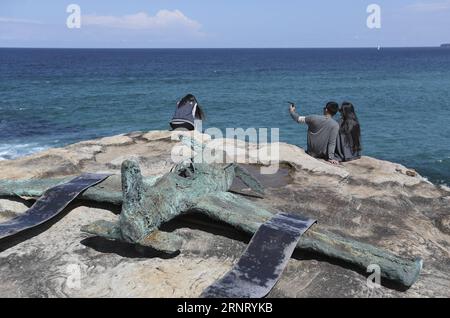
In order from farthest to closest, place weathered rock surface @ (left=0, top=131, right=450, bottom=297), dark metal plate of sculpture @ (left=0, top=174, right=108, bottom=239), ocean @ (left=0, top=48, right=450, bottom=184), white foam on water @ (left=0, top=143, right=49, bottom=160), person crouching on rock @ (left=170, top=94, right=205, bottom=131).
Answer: ocean @ (left=0, top=48, right=450, bottom=184) < white foam on water @ (left=0, top=143, right=49, bottom=160) < person crouching on rock @ (left=170, top=94, right=205, bottom=131) < dark metal plate of sculpture @ (left=0, top=174, right=108, bottom=239) < weathered rock surface @ (left=0, top=131, right=450, bottom=297)

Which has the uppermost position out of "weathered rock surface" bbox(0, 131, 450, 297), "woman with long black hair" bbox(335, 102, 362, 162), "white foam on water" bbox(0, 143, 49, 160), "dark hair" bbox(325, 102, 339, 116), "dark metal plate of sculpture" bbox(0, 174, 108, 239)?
"dark hair" bbox(325, 102, 339, 116)

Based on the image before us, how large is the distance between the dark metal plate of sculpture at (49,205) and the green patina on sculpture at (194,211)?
165mm

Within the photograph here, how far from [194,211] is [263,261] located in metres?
1.12

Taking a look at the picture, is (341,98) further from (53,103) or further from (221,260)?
(221,260)

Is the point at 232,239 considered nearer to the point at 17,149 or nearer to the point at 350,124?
the point at 350,124

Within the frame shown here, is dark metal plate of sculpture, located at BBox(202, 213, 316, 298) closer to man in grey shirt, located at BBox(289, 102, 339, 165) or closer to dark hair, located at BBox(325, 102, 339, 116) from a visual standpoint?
man in grey shirt, located at BBox(289, 102, 339, 165)

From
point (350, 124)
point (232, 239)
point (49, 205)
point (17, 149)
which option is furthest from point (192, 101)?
point (17, 149)

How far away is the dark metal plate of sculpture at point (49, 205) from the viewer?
17.1 ft

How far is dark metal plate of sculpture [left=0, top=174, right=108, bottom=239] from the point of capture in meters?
5.20

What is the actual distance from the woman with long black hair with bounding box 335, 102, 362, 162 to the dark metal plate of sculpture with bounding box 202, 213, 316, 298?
407 cm

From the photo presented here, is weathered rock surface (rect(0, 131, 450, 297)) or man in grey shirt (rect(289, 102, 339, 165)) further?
man in grey shirt (rect(289, 102, 339, 165))

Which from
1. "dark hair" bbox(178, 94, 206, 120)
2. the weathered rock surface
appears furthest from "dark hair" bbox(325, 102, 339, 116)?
"dark hair" bbox(178, 94, 206, 120)

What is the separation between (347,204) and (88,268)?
3492mm

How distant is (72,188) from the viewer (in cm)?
594
